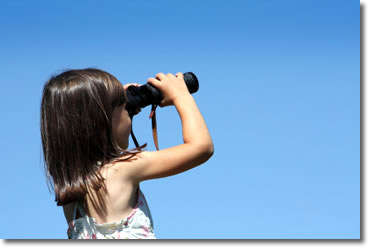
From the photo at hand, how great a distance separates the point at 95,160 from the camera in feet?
7.74

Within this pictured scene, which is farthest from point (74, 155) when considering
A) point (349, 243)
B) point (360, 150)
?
point (360, 150)

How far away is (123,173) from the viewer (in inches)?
91.3

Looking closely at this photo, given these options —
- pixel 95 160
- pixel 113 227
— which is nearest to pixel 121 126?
pixel 95 160

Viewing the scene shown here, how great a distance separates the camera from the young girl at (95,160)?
2.32 metres

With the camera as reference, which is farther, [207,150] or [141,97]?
[141,97]

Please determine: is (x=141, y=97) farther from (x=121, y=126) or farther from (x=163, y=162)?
(x=163, y=162)

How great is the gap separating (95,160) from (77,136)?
0.45 ft

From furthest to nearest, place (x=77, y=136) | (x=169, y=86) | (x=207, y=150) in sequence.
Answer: (x=169, y=86)
(x=207, y=150)
(x=77, y=136)

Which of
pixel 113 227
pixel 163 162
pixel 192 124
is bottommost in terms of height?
pixel 113 227

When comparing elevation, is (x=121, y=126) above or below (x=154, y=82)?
below

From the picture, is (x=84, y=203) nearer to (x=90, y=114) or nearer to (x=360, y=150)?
(x=90, y=114)

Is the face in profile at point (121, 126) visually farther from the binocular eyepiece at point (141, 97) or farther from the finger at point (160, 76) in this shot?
the finger at point (160, 76)

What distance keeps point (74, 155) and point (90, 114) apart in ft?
Answer: 0.65

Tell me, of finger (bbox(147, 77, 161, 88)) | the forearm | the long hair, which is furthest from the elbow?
finger (bbox(147, 77, 161, 88))
